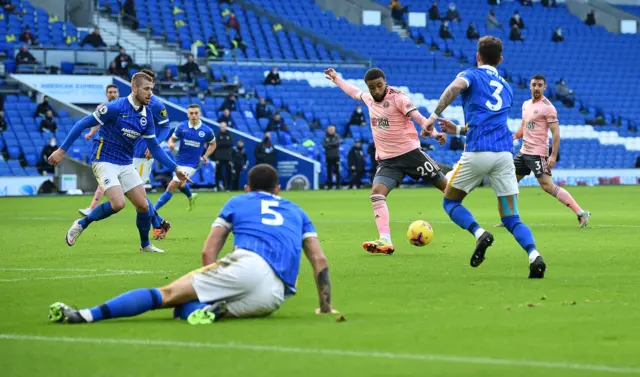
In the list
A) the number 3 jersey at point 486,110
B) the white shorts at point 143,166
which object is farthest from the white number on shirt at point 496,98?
the white shorts at point 143,166

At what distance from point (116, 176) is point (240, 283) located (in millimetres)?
7247

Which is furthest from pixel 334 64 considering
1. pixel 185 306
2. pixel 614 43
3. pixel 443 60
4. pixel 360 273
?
pixel 185 306

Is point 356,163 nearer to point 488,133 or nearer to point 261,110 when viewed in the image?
point 261,110

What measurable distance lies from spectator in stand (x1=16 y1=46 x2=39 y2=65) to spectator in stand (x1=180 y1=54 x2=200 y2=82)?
5.61 m

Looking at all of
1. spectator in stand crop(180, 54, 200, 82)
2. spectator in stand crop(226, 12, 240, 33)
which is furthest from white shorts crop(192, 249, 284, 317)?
spectator in stand crop(226, 12, 240, 33)

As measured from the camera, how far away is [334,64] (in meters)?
47.8

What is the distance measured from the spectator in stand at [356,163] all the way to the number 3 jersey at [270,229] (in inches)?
1280

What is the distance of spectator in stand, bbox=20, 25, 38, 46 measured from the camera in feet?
131

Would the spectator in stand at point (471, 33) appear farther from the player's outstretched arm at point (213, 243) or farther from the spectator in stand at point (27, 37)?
the player's outstretched arm at point (213, 243)

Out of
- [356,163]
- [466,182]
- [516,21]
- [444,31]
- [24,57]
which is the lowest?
[356,163]

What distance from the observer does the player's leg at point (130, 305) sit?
25.6ft

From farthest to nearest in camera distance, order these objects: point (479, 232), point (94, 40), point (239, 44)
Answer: point (239, 44)
point (94, 40)
point (479, 232)

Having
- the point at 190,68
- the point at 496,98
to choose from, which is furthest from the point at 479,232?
the point at 190,68

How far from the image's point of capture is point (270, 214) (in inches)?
323
